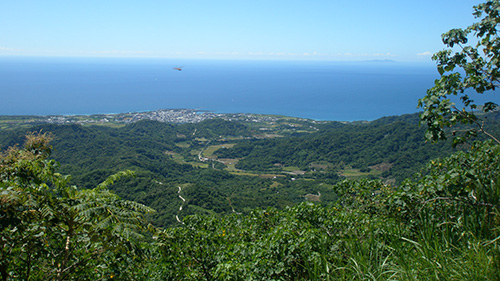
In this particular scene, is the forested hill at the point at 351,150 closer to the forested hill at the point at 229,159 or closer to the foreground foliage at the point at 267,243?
the forested hill at the point at 229,159

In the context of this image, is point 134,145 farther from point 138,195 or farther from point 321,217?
point 321,217

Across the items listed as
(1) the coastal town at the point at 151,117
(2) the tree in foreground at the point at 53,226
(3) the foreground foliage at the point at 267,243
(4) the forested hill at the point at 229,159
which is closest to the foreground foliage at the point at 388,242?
(3) the foreground foliage at the point at 267,243

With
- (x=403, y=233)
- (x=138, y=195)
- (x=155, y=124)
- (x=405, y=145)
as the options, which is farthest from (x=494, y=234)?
(x=155, y=124)

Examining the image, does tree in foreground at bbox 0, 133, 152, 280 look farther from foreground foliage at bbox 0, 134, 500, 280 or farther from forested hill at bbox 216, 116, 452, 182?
forested hill at bbox 216, 116, 452, 182

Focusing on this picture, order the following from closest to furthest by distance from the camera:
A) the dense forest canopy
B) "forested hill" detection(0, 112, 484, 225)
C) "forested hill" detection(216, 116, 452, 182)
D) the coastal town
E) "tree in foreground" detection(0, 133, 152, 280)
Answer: "tree in foreground" detection(0, 133, 152, 280)
the dense forest canopy
"forested hill" detection(0, 112, 484, 225)
"forested hill" detection(216, 116, 452, 182)
the coastal town

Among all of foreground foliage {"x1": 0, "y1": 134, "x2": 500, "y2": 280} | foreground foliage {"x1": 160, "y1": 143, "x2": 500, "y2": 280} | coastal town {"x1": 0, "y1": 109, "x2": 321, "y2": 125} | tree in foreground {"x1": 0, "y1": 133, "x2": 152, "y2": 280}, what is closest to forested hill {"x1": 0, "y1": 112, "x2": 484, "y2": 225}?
coastal town {"x1": 0, "y1": 109, "x2": 321, "y2": 125}

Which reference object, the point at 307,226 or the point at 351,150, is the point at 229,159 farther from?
the point at 307,226
